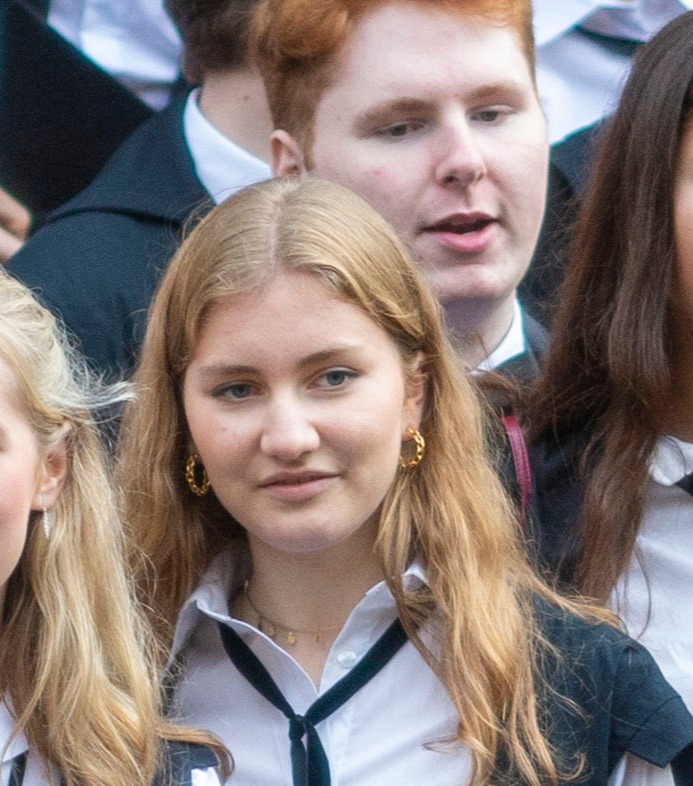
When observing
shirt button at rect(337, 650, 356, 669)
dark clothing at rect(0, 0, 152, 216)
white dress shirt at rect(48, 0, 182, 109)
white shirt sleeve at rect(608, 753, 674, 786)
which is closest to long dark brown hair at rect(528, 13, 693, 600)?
white shirt sleeve at rect(608, 753, 674, 786)

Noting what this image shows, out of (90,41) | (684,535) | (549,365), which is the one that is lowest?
(684,535)

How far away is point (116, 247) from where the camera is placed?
3.38 meters

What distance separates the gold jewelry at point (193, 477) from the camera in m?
2.80

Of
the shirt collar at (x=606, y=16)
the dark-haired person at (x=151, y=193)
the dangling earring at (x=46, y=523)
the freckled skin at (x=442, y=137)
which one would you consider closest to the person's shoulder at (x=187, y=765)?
the dangling earring at (x=46, y=523)

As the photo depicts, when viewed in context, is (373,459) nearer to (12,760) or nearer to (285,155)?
(12,760)

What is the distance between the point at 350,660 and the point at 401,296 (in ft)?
1.73

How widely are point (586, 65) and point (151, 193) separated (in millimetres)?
1146

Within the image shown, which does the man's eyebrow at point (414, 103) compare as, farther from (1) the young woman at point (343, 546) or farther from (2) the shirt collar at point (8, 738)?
(2) the shirt collar at point (8, 738)

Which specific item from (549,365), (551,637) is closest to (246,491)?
(551,637)

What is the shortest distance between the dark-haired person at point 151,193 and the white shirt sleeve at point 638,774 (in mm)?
1104

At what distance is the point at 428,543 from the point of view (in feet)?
9.10

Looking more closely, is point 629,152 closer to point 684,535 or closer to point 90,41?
point 684,535

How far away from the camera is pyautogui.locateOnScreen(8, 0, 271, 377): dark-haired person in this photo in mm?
3299

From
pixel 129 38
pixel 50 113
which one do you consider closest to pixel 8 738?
pixel 50 113
